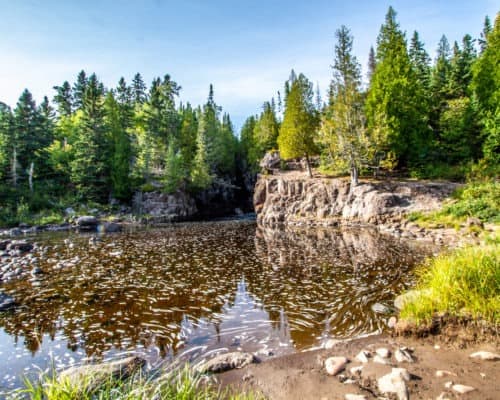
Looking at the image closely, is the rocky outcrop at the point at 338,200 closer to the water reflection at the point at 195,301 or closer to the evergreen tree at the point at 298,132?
the evergreen tree at the point at 298,132

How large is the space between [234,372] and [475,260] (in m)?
5.96

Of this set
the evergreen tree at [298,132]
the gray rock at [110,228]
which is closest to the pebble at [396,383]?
the gray rock at [110,228]

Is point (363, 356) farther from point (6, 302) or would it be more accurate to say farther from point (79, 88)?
point (79, 88)

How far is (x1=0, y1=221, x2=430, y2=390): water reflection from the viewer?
23.6 ft

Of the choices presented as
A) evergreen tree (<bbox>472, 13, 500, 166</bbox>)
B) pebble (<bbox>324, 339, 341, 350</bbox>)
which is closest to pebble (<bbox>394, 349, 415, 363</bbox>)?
pebble (<bbox>324, 339, 341, 350</bbox>)

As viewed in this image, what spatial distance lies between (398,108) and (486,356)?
108 ft

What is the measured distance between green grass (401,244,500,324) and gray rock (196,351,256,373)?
12.2ft

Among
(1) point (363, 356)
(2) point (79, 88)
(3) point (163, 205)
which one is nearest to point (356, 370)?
(1) point (363, 356)

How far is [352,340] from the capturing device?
21.4 feet

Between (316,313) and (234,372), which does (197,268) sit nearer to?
(316,313)

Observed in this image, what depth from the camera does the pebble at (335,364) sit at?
5176 mm

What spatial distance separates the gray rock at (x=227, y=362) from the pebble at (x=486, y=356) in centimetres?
402

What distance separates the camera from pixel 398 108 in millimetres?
32594

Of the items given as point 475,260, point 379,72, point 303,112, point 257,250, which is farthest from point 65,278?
point 379,72
